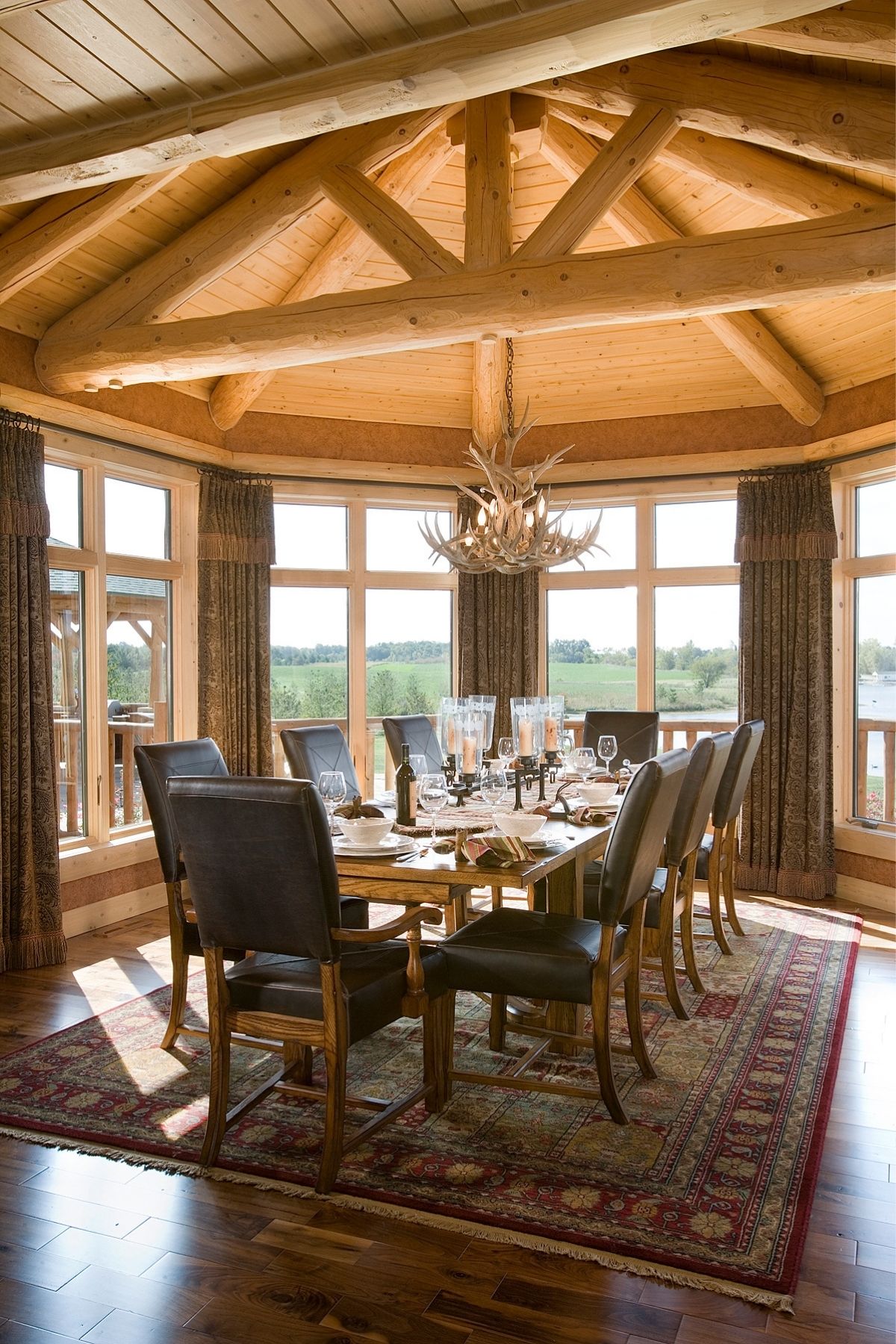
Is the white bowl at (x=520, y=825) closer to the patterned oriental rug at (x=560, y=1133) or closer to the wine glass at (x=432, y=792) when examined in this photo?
the wine glass at (x=432, y=792)

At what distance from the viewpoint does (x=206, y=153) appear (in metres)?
3.32

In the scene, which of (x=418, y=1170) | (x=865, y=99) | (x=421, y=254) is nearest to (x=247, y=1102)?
(x=418, y=1170)

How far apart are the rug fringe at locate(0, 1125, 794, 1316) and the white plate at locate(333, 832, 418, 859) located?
90 centimetres

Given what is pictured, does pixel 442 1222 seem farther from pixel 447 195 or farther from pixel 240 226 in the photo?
pixel 447 195

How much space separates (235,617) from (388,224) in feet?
8.95

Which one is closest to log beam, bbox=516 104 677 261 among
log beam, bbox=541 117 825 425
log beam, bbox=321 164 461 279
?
log beam, bbox=321 164 461 279

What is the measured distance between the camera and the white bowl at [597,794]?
13.6ft

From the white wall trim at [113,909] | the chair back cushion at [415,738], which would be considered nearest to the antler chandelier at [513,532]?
the chair back cushion at [415,738]

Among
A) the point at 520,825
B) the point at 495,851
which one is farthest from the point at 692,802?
the point at 495,851

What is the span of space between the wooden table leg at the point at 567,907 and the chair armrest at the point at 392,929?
80cm

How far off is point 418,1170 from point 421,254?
3492 millimetres

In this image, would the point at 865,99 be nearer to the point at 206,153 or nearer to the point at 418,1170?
the point at 206,153

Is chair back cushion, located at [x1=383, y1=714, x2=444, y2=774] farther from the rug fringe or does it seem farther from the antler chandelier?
the rug fringe

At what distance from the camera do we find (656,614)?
6859 mm
